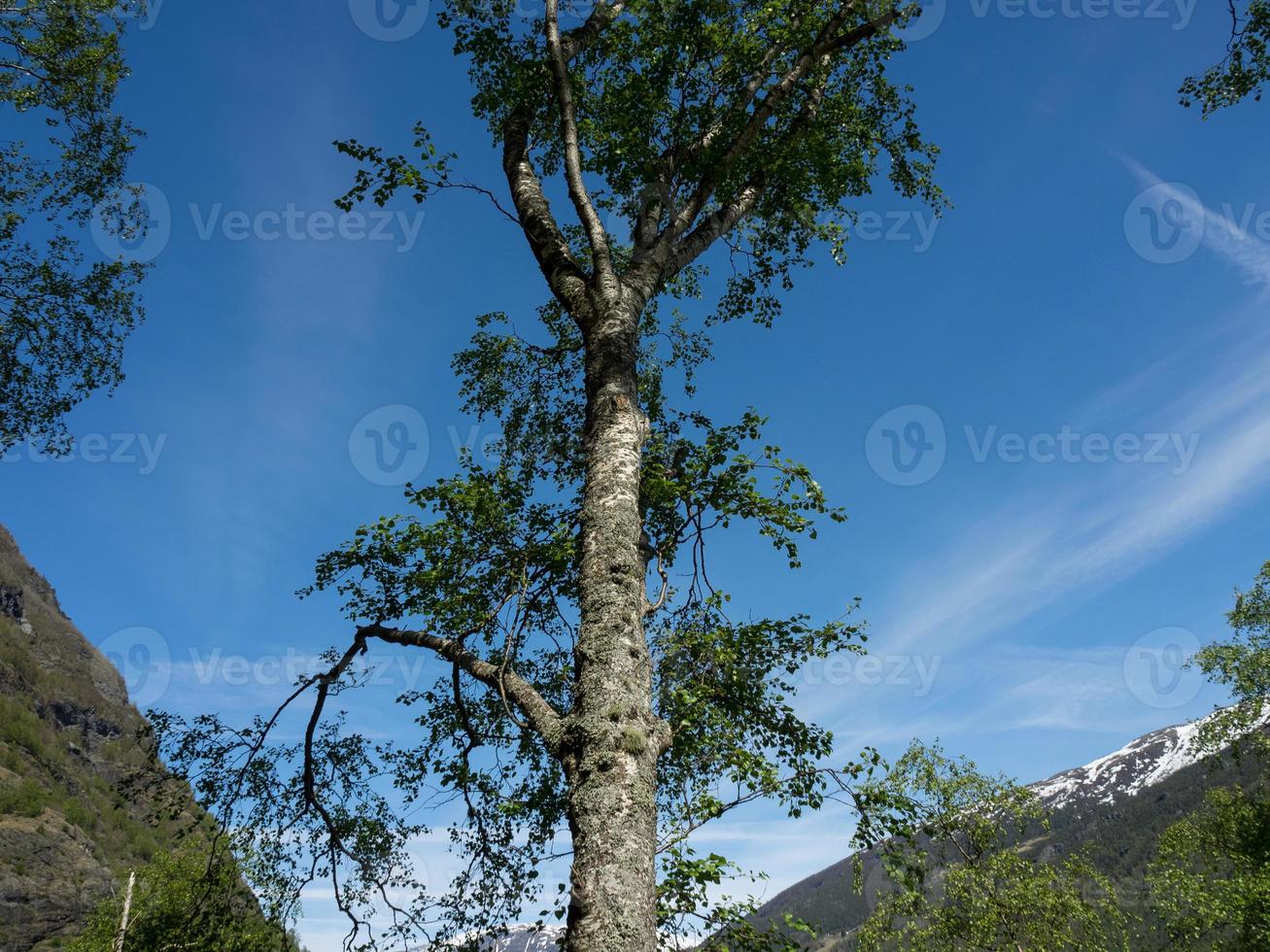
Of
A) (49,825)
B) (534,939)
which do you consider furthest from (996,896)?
(49,825)

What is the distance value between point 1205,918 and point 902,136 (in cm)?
3313

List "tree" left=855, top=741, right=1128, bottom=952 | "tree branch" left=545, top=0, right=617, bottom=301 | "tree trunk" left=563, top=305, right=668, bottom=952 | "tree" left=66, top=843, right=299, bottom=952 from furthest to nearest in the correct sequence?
"tree" left=855, top=741, right=1128, bottom=952, "tree branch" left=545, top=0, right=617, bottom=301, "tree" left=66, top=843, right=299, bottom=952, "tree trunk" left=563, top=305, right=668, bottom=952

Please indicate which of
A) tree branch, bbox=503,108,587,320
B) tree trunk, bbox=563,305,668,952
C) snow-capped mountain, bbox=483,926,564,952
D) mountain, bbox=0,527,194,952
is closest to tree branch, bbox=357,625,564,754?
tree trunk, bbox=563,305,668,952

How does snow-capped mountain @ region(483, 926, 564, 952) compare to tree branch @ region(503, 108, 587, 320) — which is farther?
tree branch @ region(503, 108, 587, 320)

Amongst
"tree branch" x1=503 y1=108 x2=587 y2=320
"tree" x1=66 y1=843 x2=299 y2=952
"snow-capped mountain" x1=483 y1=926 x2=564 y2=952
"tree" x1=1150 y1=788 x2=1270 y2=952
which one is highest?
"tree branch" x1=503 y1=108 x2=587 y2=320

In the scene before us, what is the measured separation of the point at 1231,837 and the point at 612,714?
40.6m

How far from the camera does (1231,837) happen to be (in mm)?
30719

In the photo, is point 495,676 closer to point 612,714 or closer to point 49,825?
point 612,714

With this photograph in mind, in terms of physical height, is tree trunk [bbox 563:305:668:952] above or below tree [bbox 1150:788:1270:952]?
above

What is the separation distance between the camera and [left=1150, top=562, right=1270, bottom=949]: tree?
2620cm

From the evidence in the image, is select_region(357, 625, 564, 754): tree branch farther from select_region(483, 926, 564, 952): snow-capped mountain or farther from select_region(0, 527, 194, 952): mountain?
select_region(0, 527, 194, 952): mountain

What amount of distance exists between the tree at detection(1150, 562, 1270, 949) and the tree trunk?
3312 cm

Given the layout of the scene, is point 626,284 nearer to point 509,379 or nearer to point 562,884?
point 509,379

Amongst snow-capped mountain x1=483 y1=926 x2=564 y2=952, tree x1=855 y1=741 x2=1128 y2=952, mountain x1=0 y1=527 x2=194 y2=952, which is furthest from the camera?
mountain x1=0 y1=527 x2=194 y2=952
